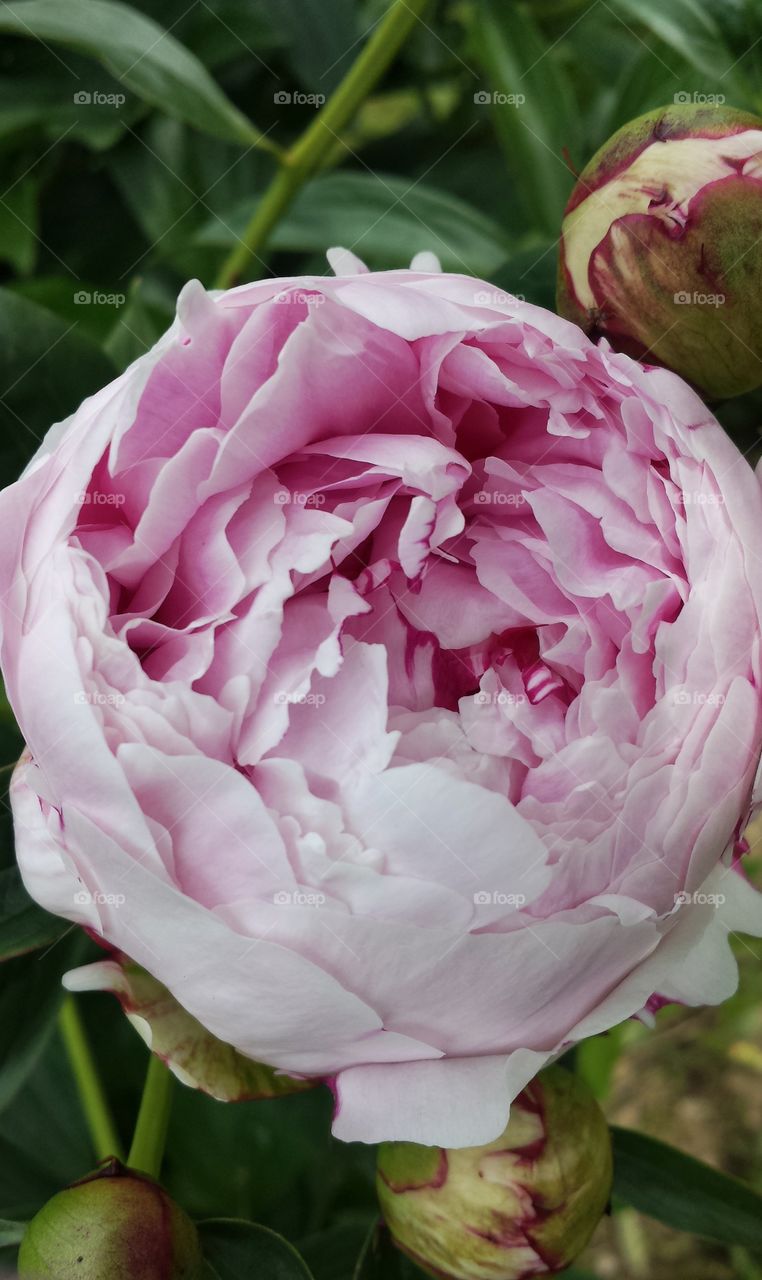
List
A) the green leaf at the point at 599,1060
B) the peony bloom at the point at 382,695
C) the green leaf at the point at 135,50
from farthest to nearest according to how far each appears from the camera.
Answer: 1. the green leaf at the point at 599,1060
2. the green leaf at the point at 135,50
3. the peony bloom at the point at 382,695

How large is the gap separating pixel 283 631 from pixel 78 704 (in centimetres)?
10

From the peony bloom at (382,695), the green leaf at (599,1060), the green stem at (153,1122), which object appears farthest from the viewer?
the green leaf at (599,1060)

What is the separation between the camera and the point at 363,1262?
0.57 meters

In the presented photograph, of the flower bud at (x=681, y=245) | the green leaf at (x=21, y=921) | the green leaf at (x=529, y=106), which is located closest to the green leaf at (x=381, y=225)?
the green leaf at (x=529, y=106)

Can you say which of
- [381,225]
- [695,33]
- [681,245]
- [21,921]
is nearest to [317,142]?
[381,225]

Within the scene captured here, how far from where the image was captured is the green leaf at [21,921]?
53 centimetres

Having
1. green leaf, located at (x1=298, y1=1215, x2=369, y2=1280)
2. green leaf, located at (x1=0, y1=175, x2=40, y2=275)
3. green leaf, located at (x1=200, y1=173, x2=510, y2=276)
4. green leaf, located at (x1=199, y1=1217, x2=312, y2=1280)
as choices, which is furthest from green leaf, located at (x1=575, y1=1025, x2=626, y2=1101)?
green leaf, located at (x1=0, y1=175, x2=40, y2=275)

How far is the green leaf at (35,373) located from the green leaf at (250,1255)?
1.10 ft

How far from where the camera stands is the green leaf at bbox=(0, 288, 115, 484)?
1.86 feet

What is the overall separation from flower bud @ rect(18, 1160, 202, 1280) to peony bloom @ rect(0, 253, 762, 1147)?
83 millimetres

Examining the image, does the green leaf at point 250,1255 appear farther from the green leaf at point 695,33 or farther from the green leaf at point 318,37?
the green leaf at point 318,37

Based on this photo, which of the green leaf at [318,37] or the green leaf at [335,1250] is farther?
the green leaf at [318,37]

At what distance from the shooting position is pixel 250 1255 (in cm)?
53

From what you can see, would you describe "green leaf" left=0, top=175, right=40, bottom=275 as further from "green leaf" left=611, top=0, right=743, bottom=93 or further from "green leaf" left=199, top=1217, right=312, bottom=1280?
"green leaf" left=199, top=1217, right=312, bottom=1280
